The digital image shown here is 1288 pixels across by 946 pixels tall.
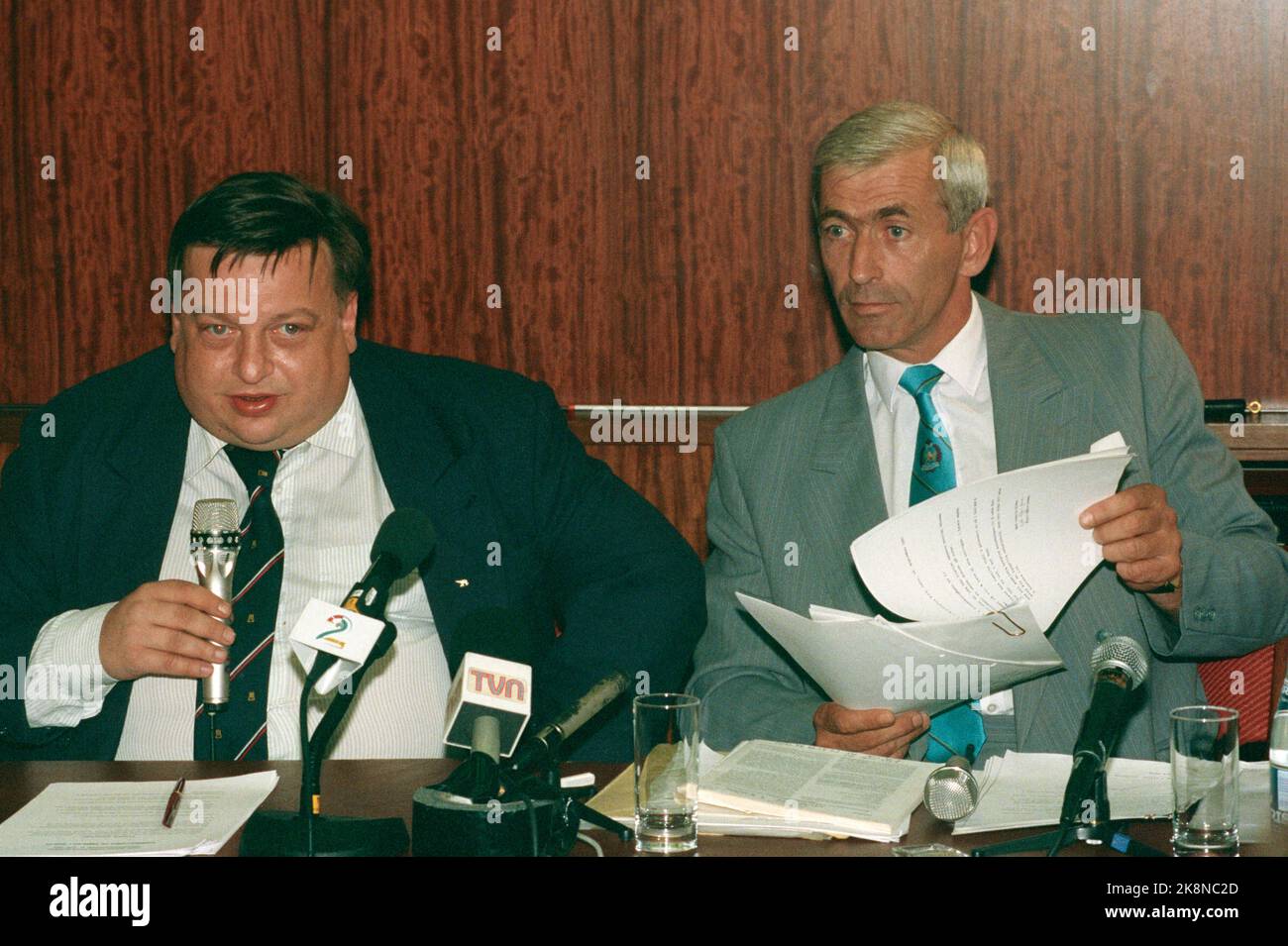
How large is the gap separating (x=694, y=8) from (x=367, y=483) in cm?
164

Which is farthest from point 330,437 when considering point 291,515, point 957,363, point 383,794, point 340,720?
point 957,363

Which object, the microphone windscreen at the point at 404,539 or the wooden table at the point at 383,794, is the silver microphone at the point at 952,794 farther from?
the microphone windscreen at the point at 404,539

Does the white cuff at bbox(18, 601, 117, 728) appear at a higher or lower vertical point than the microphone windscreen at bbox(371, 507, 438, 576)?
lower

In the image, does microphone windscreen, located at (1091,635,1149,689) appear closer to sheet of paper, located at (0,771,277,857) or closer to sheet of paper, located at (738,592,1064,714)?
sheet of paper, located at (738,592,1064,714)

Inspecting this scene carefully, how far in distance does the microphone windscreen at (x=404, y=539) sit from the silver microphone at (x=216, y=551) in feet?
1.67

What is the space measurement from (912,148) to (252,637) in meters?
1.51

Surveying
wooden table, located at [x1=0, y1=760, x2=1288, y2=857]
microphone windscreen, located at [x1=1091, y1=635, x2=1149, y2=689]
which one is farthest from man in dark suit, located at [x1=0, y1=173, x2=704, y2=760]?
microphone windscreen, located at [x1=1091, y1=635, x2=1149, y2=689]

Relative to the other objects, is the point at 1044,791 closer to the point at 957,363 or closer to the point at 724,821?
the point at 724,821

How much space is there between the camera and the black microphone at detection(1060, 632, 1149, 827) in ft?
4.99

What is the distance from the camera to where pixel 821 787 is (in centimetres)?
174

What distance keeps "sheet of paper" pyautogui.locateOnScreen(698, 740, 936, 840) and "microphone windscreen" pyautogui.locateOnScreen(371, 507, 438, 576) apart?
0.50m
